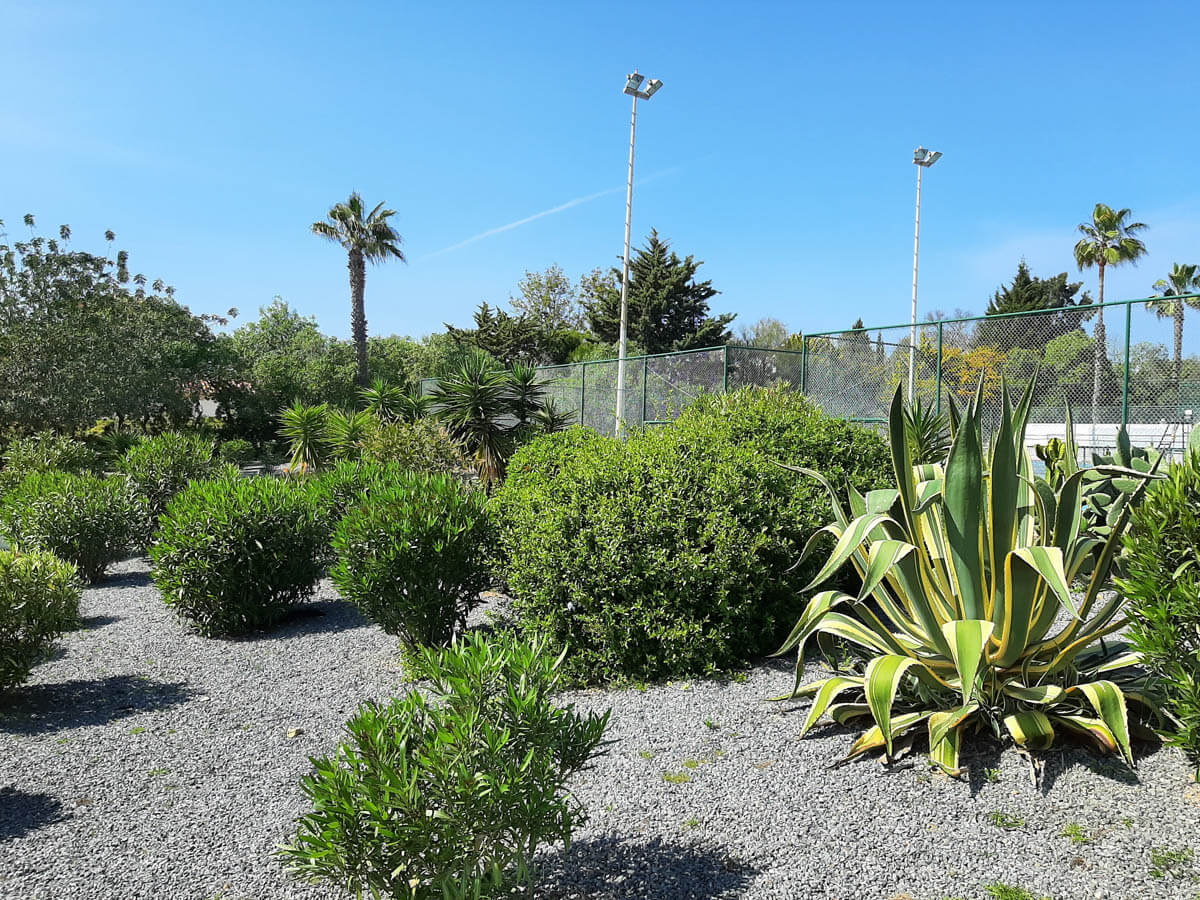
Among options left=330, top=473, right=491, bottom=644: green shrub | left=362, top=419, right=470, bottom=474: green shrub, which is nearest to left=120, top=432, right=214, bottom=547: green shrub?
left=362, top=419, right=470, bottom=474: green shrub

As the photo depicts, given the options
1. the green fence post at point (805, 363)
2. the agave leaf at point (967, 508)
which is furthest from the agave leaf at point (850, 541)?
the green fence post at point (805, 363)

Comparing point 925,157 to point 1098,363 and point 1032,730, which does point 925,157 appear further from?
point 1032,730

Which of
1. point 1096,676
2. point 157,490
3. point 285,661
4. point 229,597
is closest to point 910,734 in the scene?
point 1096,676

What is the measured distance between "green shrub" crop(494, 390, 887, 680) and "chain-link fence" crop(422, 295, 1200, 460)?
2.48 m

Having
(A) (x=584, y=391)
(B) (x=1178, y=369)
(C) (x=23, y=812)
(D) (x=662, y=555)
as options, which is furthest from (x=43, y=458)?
(B) (x=1178, y=369)

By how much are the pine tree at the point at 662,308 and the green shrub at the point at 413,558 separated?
112 feet

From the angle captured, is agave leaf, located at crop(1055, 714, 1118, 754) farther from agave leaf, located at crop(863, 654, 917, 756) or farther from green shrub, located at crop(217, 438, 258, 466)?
green shrub, located at crop(217, 438, 258, 466)

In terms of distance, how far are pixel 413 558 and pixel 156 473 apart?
671 cm

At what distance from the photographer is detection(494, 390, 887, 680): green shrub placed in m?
4.74

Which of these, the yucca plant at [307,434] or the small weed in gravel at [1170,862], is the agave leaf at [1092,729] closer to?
the small weed in gravel at [1170,862]

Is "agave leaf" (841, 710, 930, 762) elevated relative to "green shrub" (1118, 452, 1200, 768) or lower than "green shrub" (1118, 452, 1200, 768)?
lower

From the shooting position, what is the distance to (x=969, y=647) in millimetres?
3102

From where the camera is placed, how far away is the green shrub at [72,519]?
895 cm

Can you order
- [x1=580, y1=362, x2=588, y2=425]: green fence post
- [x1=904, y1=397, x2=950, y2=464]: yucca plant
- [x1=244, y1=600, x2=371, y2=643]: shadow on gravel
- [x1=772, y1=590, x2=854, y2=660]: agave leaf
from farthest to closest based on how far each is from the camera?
[x1=580, y1=362, x2=588, y2=425]: green fence post, [x1=904, y1=397, x2=950, y2=464]: yucca plant, [x1=244, y1=600, x2=371, y2=643]: shadow on gravel, [x1=772, y1=590, x2=854, y2=660]: agave leaf
